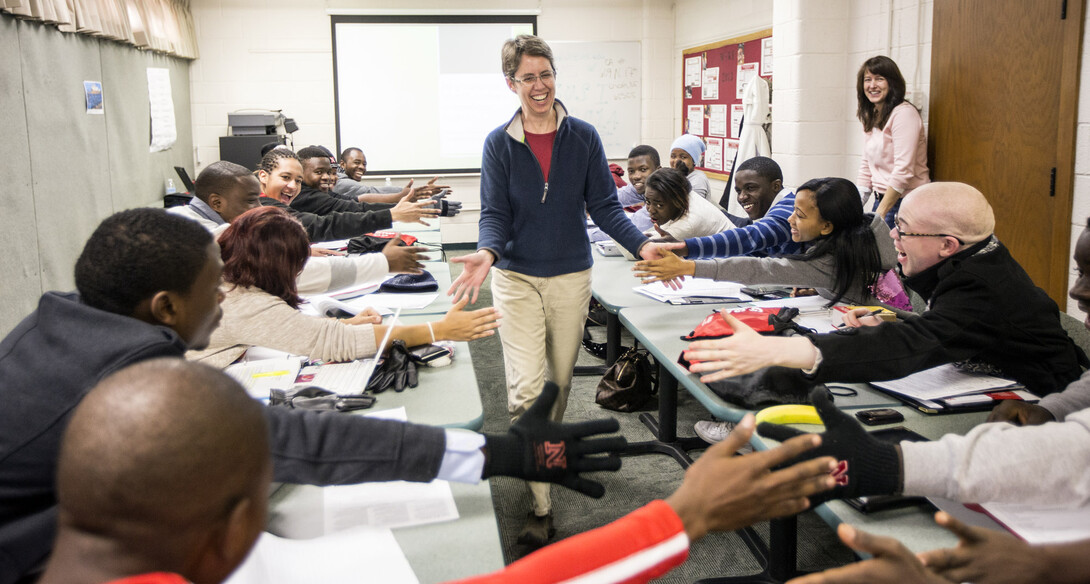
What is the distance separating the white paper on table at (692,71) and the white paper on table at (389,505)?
6662 millimetres

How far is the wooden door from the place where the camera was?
3.31 metres

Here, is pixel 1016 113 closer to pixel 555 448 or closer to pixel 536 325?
pixel 536 325

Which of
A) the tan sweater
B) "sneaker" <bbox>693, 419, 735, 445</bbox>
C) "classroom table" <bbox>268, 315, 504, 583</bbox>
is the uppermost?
the tan sweater

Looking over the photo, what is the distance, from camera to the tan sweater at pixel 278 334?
6.50 ft

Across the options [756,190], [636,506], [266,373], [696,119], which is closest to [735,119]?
[696,119]

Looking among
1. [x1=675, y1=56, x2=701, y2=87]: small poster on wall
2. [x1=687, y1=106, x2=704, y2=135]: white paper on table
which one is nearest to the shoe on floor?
[x1=687, y1=106, x2=704, y2=135]: white paper on table

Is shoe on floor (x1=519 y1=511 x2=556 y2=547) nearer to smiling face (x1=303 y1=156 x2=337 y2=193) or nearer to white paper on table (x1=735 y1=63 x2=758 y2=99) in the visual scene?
smiling face (x1=303 y1=156 x2=337 y2=193)

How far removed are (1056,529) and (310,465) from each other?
113 centimetres

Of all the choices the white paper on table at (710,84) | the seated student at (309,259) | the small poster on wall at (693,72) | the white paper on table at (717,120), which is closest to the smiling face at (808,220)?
the seated student at (309,259)

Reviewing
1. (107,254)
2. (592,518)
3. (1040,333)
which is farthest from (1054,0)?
(107,254)

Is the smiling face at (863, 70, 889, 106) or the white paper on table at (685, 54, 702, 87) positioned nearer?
the smiling face at (863, 70, 889, 106)

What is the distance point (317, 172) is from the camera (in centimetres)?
467

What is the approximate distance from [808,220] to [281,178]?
252 cm

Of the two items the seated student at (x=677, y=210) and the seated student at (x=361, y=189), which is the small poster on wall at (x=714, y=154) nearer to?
the seated student at (x=361, y=189)
